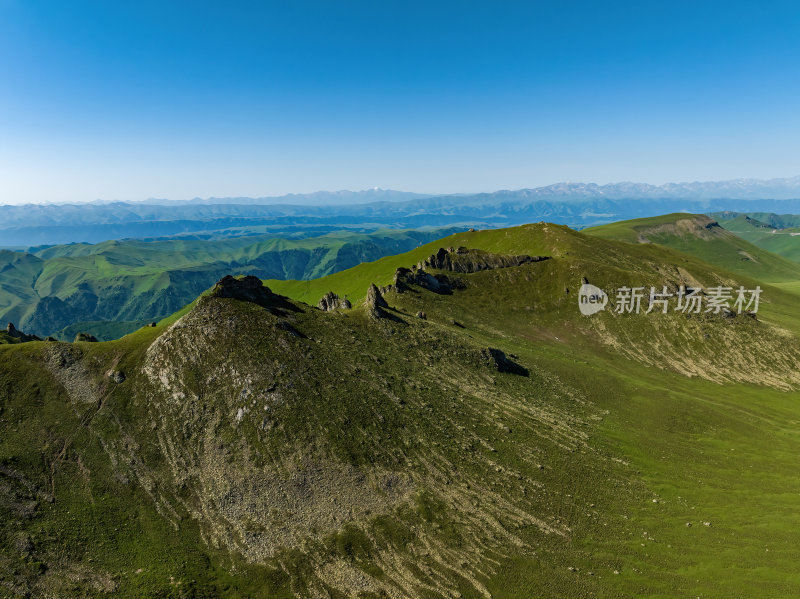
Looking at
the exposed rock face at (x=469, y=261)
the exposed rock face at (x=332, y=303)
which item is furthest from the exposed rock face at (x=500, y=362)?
the exposed rock face at (x=469, y=261)

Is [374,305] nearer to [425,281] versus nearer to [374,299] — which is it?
[374,299]

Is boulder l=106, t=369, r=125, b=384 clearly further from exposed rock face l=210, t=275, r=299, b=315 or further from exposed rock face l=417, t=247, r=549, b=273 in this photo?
exposed rock face l=417, t=247, r=549, b=273

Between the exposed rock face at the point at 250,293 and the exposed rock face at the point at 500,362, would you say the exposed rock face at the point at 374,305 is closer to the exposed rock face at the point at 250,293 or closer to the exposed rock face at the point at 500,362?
the exposed rock face at the point at 250,293

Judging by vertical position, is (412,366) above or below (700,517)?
above

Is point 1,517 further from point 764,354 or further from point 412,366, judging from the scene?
point 764,354

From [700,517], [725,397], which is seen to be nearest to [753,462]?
[700,517]
